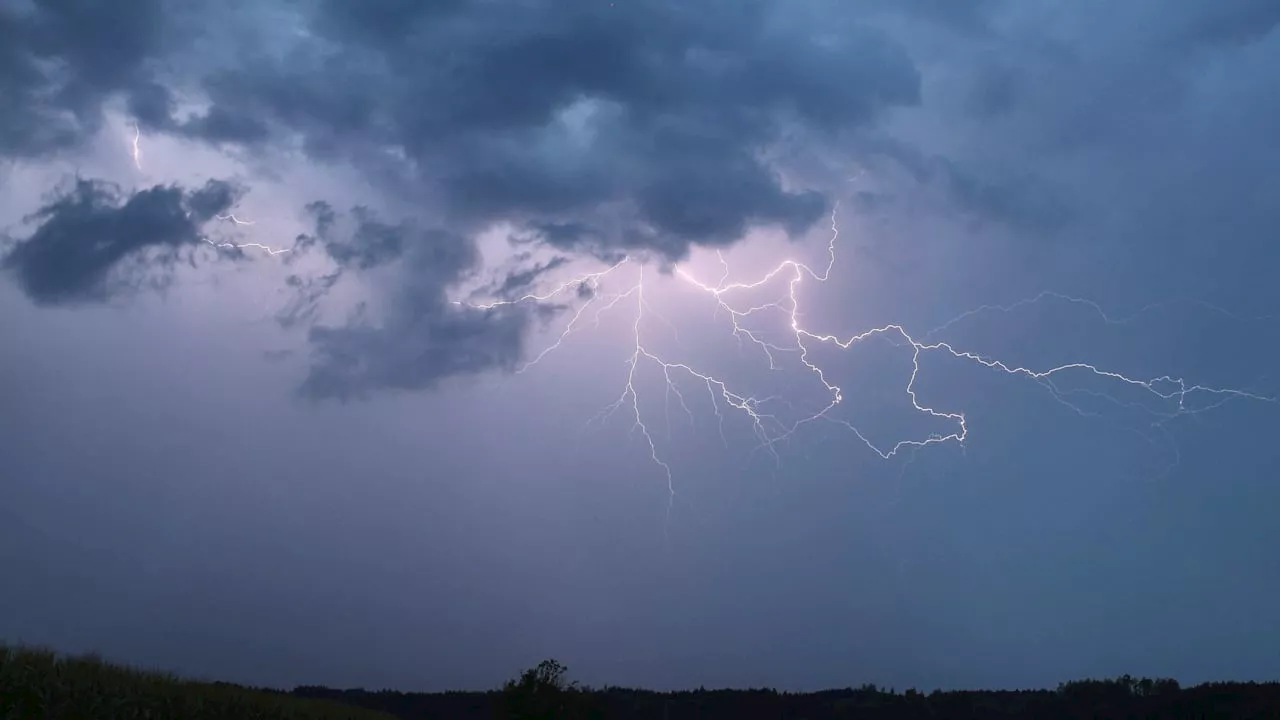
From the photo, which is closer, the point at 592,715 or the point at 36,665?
the point at 36,665

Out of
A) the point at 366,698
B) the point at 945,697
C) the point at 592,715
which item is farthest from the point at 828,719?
the point at 366,698

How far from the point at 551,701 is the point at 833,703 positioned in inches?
511

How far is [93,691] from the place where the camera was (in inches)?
438

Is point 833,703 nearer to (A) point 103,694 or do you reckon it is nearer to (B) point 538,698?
(B) point 538,698

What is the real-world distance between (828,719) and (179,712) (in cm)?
2211

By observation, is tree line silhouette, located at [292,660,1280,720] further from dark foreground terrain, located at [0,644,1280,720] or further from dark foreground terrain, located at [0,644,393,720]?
dark foreground terrain, located at [0,644,393,720]

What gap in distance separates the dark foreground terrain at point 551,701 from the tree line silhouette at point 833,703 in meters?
0.03

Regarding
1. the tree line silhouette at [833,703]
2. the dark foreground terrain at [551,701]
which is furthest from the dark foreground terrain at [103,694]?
the tree line silhouette at [833,703]

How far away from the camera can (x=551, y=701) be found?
22.3m

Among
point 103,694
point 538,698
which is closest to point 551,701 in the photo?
point 538,698

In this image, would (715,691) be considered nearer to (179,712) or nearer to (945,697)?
(945,697)

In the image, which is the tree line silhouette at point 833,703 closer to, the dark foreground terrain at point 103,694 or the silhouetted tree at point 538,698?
the silhouetted tree at point 538,698

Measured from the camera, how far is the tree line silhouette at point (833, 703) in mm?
22719

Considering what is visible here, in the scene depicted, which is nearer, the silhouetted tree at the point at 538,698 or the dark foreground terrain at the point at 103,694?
the dark foreground terrain at the point at 103,694
